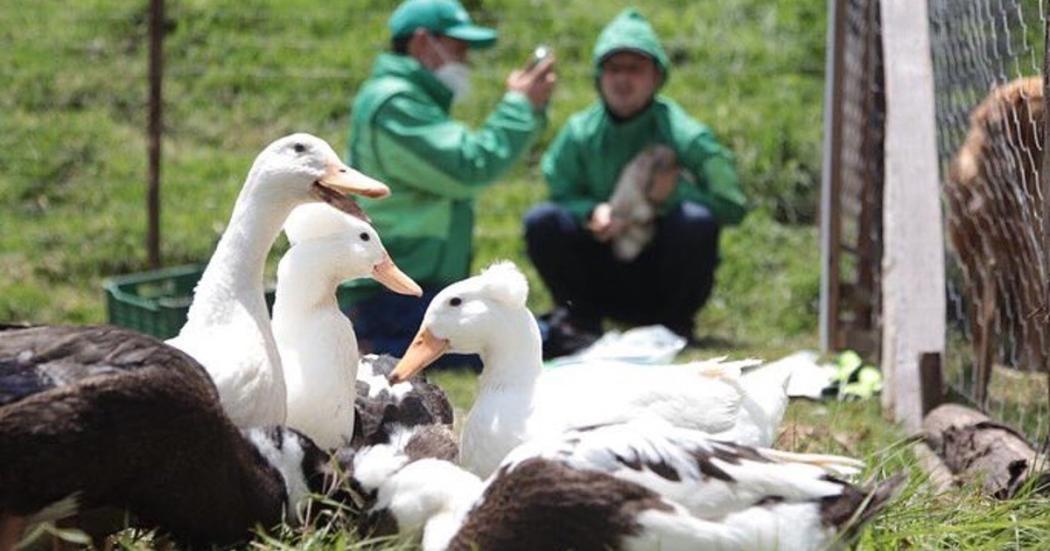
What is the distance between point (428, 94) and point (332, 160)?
3832 millimetres

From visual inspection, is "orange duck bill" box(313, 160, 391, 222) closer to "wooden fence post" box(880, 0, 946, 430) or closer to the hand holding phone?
"wooden fence post" box(880, 0, 946, 430)

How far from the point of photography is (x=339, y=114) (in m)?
10.7

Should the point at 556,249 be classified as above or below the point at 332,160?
below

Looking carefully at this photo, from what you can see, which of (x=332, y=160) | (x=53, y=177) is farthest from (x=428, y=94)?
(x=332, y=160)

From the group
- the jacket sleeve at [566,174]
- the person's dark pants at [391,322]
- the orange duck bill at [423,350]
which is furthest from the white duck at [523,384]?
the jacket sleeve at [566,174]

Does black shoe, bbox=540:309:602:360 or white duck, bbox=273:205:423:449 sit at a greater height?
white duck, bbox=273:205:423:449

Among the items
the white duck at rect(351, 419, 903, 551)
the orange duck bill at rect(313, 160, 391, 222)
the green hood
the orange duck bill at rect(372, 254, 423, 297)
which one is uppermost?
the green hood

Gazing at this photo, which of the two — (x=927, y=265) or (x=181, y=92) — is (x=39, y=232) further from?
(x=927, y=265)

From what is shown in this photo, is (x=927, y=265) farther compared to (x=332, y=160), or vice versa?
(x=927, y=265)

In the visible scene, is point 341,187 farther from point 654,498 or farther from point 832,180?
point 832,180

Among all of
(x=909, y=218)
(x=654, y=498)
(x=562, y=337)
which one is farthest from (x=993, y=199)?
(x=654, y=498)

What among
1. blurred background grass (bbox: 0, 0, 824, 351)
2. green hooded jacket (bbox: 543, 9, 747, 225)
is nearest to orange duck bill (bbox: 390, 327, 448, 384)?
green hooded jacket (bbox: 543, 9, 747, 225)

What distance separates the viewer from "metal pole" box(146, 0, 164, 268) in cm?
917

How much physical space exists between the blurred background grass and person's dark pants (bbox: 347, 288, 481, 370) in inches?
50.8
